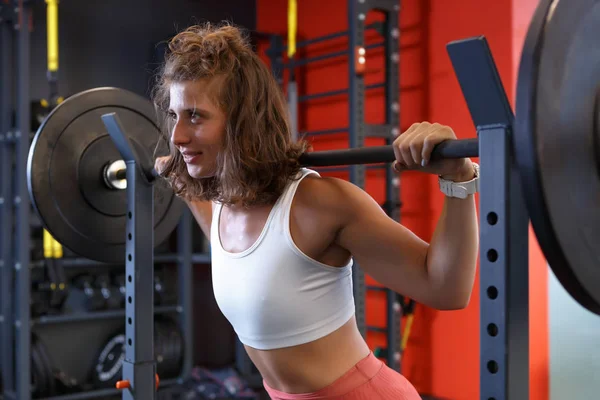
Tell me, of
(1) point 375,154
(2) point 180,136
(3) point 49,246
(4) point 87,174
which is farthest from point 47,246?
(1) point 375,154

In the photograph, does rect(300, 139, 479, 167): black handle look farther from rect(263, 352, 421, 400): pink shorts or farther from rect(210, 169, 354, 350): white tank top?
rect(263, 352, 421, 400): pink shorts

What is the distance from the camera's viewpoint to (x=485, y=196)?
90cm

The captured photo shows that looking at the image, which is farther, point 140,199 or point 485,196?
point 140,199

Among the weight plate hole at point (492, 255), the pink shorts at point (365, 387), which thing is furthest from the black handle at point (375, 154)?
the pink shorts at point (365, 387)

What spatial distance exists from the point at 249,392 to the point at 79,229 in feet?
7.20

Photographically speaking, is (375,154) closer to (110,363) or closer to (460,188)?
(460,188)

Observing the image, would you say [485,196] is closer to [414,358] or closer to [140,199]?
[140,199]

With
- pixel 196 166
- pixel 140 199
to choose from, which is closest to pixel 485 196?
pixel 196 166

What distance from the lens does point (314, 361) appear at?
1.25 metres

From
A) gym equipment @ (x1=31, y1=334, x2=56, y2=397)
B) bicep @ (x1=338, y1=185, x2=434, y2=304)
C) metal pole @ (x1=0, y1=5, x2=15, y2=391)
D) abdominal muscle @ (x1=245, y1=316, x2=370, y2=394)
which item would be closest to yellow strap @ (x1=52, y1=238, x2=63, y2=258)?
metal pole @ (x1=0, y1=5, x2=15, y2=391)

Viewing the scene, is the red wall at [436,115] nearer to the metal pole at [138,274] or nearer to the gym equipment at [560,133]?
the metal pole at [138,274]

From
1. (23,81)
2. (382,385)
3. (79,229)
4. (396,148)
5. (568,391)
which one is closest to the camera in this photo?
(396,148)

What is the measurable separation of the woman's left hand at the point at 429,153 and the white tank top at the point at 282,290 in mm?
309

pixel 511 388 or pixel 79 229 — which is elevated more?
pixel 79 229
